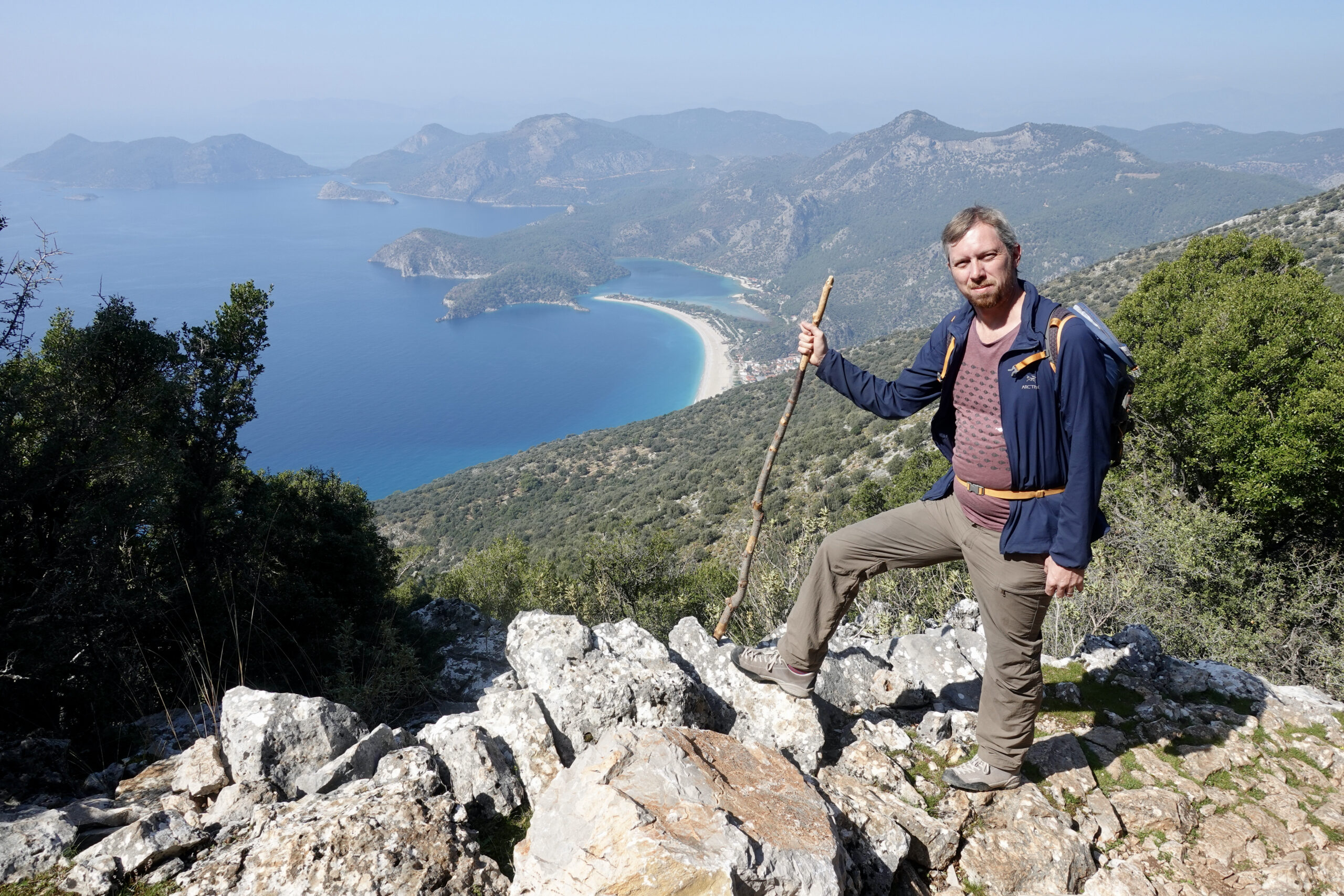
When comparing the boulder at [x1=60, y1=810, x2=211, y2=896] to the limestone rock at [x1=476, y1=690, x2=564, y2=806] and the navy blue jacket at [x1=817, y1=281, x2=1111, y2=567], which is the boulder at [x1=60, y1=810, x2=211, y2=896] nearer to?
the limestone rock at [x1=476, y1=690, x2=564, y2=806]

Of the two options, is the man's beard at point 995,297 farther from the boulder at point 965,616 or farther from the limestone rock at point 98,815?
the limestone rock at point 98,815

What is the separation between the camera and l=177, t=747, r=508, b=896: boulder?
280cm

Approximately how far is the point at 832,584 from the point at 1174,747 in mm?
2883

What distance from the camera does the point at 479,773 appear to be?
3.74 metres

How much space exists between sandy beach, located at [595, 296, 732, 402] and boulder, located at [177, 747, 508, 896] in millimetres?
93088

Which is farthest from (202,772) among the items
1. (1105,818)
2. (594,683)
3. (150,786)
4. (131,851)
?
(1105,818)

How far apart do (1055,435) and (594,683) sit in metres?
3.10

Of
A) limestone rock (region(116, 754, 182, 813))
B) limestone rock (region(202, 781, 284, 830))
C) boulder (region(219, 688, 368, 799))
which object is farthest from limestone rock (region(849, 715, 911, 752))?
limestone rock (region(116, 754, 182, 813))

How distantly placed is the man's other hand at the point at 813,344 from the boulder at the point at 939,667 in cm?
289

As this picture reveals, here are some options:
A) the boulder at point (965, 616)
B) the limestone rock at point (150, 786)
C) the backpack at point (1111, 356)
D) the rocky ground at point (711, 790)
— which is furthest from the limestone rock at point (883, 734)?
the limestone rock at point (150, 786)

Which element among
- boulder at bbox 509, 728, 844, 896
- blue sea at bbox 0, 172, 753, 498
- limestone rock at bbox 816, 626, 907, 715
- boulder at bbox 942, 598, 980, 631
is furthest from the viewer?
blue sea at bbox 0, 172, 753, 498

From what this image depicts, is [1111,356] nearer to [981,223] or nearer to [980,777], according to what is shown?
[981,223]

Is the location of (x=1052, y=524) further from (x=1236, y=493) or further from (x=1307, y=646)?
(x=1236, y=493)

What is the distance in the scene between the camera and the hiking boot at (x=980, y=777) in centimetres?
387
